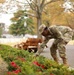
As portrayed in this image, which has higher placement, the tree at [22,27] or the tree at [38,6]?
the tree at [38,6]

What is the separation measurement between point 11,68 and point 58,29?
411 centimetres

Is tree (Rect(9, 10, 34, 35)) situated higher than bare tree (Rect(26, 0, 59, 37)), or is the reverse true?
bare tree (Rect(26, 0, 59, 37))

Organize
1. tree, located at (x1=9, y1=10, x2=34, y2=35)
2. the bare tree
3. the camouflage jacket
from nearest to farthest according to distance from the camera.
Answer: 1. the camouflage jacket
2. the bare tree
3. tree, located at (x1=9, y1=10, x2=34, y2=35)

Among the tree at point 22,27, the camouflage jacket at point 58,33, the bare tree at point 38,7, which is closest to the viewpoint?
the camouflage jacket at point 58,33

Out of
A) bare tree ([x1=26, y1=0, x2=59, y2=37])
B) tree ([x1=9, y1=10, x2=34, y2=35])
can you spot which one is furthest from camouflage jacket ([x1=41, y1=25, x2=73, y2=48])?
tree ([x1=9, y1=10, x2=34, y2=35])

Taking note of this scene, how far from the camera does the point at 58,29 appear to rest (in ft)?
31.1

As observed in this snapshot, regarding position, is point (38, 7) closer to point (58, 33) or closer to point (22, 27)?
point (58, 33)

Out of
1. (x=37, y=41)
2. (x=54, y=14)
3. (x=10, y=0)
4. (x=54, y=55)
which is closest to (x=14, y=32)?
(x=54, y=14)

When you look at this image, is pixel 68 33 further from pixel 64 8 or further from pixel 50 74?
pixel 64 8

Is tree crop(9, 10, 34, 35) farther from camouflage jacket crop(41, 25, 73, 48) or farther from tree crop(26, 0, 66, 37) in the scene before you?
camouflage jacket crop(41, 25, 73, 48)

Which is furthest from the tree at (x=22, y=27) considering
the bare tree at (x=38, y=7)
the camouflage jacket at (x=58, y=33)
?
the camouflage jacket at (x=58, y=33)

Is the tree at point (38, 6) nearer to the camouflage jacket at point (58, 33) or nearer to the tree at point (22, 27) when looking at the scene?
the camouflage jacket at point (58, 33)

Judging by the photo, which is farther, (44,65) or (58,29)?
(58,29)

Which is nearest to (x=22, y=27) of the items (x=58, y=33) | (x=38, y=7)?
(x=38, y=7)
